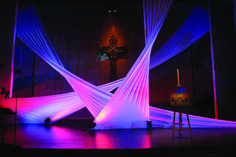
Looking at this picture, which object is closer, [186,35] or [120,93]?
[120,93]

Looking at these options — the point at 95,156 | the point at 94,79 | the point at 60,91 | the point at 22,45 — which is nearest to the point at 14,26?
the point at 22,45

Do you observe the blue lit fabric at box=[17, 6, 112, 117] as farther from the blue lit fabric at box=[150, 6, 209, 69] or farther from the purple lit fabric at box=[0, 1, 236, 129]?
the blue lit fabric at box=[150, 6, 209, 69]

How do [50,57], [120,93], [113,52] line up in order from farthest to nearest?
[113,52] → [50,57] → [120,93]

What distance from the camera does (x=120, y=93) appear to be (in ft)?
12.0

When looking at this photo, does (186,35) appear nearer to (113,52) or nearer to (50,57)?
(113,52)

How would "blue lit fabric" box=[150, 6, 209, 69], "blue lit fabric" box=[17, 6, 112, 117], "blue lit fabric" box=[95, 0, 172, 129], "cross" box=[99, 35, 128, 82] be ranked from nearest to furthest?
"blue lit fabric" box=[95, 0, 172, 129] → "blue lit fabric" box=[17, 6, 112, 117] → "blue lit fabric" box=[150, 6, 209, 69] → "cross" box=[99, 35, 128, 82]

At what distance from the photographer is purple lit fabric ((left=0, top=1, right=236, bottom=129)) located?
3.68m

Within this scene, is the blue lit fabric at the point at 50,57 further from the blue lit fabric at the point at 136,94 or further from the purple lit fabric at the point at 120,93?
the blue lit fabric at the point at 136,94

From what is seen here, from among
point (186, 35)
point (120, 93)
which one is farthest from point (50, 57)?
point (186, 35)

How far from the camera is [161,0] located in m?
3.86

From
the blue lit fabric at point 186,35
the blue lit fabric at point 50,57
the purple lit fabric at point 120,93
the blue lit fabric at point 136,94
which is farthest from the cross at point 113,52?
the blue lit fabric at point 136,94

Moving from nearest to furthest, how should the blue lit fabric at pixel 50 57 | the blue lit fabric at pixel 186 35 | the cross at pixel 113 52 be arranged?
the blue lit fabric at pixel 50 57 < the blue lit fabric at pixel 186 35 < the cross at pixel 113 52

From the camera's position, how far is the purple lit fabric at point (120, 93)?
3.68 m

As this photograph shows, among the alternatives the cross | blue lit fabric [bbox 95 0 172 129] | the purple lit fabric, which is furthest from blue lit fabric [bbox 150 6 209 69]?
the cross
